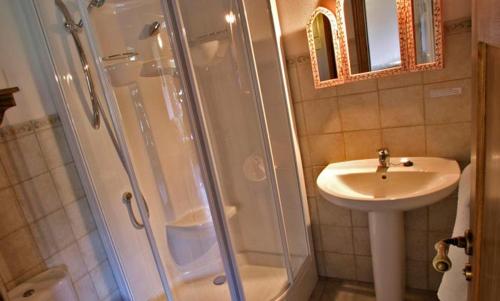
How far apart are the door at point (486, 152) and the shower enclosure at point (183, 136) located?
89 centimetres

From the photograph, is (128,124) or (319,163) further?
(319,163)

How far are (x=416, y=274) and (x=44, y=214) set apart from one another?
6.62 ft

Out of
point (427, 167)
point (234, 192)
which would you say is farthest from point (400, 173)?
point (234, 192)

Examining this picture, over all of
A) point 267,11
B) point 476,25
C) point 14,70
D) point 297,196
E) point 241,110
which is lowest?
point 297,196

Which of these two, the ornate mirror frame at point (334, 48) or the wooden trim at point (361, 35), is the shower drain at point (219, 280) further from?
the wooden trim at point (361, 35)

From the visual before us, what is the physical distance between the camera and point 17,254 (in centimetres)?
118

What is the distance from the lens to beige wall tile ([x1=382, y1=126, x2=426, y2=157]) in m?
1.55

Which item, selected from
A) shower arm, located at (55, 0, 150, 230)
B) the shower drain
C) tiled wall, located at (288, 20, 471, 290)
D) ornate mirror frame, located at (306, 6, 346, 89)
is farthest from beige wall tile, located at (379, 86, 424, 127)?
shower arm, located at (55, 0, 150, 230)

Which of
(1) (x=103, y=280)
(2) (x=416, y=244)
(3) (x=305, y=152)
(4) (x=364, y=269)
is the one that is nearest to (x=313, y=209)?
(3) (x=305, y=152)

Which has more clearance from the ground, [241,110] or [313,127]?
[241,110]

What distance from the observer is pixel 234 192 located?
1523 millimetres

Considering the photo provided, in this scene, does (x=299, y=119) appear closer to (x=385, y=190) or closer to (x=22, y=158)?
(x=385, y=190)

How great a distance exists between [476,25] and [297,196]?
141 centimetres

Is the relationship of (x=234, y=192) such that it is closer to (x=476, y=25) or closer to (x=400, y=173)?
(x=400, y=173)
